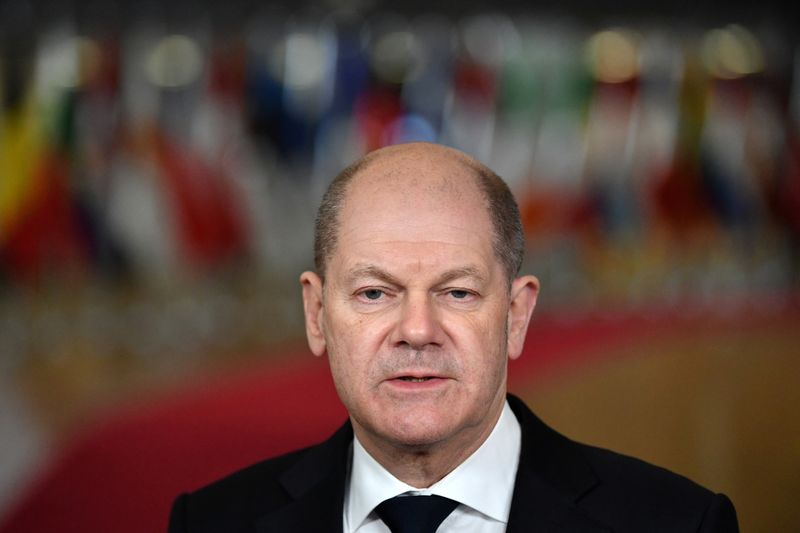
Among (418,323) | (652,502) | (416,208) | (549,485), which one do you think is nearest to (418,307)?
(418,323)

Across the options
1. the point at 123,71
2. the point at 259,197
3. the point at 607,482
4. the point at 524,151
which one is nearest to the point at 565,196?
the point at 524,151

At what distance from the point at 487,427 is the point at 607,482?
0.23 m

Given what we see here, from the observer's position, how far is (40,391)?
516cm

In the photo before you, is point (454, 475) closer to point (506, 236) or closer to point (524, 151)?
point (506, 236)

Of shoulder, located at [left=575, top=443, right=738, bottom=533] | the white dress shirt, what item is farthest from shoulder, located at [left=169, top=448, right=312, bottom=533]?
shoulder, located at [left=575, top=443, right=738, bottom=533]

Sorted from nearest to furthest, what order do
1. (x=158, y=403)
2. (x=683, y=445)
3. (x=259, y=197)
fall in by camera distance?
(x=683, y=445) < (x=158, y=403) < (x=259, y=197)

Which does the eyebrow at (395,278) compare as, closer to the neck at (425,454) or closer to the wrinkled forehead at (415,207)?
the wrinkled forehead at (415,207)

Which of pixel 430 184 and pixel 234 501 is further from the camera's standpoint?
pixel 234 501

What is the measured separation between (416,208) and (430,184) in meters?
0.05

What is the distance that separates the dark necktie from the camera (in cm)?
204

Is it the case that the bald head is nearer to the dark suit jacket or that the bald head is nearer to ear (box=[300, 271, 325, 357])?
ear (box=[300, 271, 325, 357])

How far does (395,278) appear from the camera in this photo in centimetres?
198

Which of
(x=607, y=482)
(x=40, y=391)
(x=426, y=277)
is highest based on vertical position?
(x=426, y=277)

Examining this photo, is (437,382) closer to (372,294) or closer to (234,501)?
(372,294)
